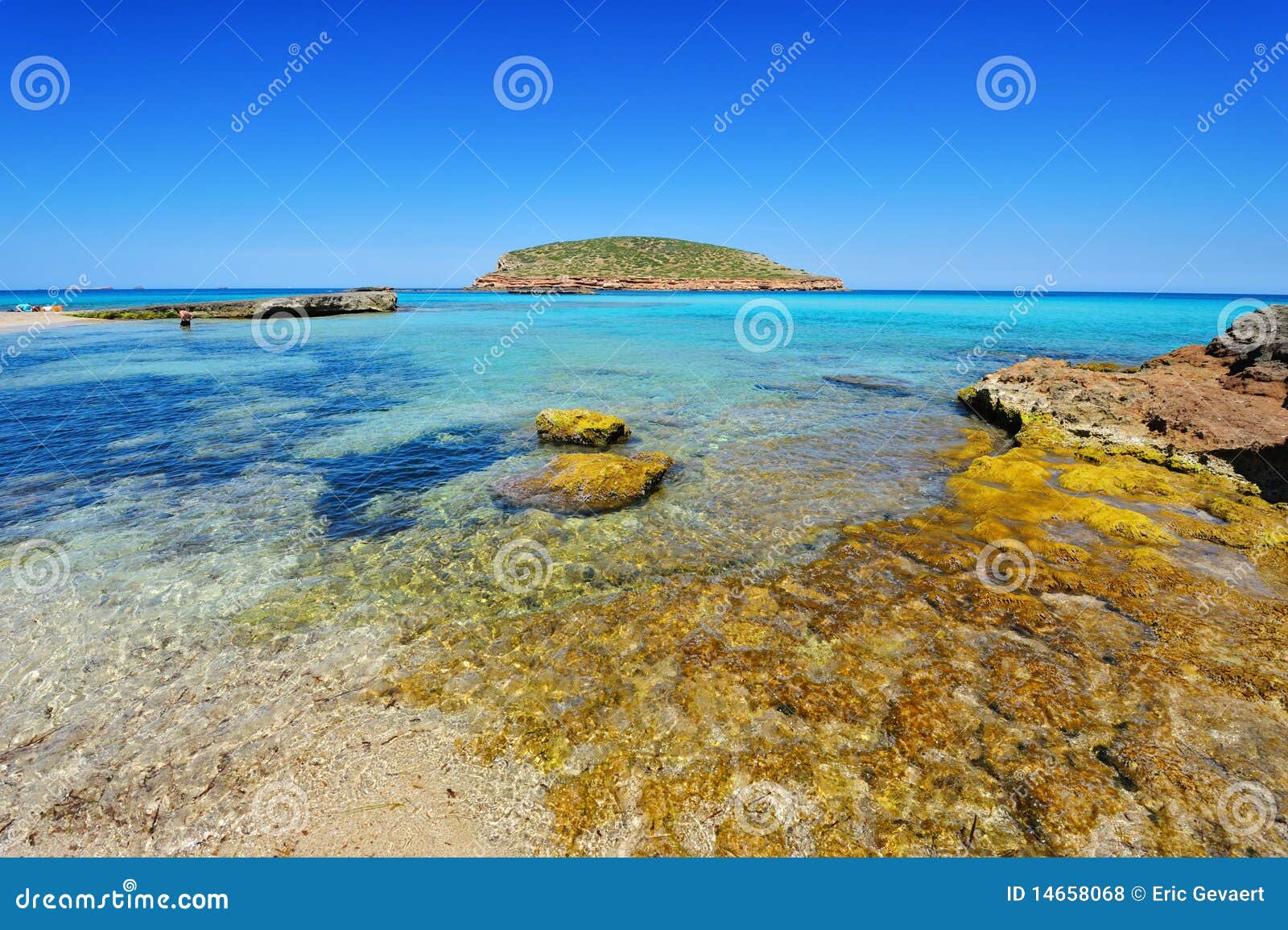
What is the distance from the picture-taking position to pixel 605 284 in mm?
169000

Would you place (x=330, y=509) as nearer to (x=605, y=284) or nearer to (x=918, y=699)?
(x=918, y=699)

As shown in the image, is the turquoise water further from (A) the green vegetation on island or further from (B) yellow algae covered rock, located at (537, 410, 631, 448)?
(A) the green vegetation on island

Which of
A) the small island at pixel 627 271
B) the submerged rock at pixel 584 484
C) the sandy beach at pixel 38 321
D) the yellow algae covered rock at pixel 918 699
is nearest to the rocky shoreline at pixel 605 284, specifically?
the small island at pixel 627 271

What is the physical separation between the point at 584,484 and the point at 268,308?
77.0 metres

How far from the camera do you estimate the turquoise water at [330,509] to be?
7.16 meters

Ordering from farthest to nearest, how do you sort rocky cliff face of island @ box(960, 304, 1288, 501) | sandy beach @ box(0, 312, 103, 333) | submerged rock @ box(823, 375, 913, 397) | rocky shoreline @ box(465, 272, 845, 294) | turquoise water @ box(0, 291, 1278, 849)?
1. rocky shoreline @ box(465, 272, 845, 294)
2. sandy beach @ box(0, 312, 103, 333)
3. submerged rock @ box(823, 375, 913, 397)
4. rocky cliff face of island @ box(960, 304, 1288, 501)
5. turquoise water @ box(0, 291, 1278, 849)

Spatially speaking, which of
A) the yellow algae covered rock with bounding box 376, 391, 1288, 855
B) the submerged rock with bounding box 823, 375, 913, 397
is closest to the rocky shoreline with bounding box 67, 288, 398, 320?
the submerged rock with bounding box 823, 375, 913, 397

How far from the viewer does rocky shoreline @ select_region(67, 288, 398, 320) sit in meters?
68.7

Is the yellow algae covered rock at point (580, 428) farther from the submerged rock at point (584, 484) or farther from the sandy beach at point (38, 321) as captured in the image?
the sandy beach at point (38, 321)

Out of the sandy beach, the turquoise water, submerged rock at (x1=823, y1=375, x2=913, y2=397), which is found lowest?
the turquoise water

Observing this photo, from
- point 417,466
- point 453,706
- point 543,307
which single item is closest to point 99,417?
point 417,466

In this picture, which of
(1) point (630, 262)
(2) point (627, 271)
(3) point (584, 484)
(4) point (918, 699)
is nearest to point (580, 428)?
(3) point (584, 484)

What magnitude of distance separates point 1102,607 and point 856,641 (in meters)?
4.30

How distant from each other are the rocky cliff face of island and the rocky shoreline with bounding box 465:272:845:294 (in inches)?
5862
